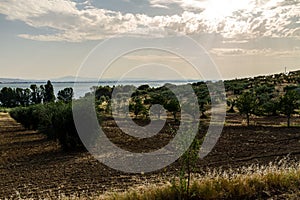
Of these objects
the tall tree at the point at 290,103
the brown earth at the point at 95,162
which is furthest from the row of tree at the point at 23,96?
the tall tree at the point at 290,103

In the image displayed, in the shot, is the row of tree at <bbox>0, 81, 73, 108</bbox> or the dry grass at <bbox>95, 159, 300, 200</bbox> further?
the row of tree at <bbox>0, 81, 73, 108</bbox>

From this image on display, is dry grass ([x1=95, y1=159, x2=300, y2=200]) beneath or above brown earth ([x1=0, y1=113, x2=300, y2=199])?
above

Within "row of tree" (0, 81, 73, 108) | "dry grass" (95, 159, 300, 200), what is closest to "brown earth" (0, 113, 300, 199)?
"dry grass" (95, 159, 300, 200)

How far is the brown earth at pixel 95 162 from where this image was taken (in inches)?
413

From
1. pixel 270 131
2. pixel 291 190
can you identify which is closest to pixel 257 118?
pixel 270 131

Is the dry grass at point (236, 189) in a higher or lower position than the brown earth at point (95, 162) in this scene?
higher

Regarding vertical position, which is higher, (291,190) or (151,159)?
(291,190)

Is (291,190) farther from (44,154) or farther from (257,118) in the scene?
(257,118)

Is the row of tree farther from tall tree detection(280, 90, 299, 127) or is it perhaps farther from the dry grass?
the dry grass

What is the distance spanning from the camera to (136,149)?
1772cm

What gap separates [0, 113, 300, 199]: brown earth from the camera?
1048cm

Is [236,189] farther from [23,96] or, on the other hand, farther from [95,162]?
[23,96]

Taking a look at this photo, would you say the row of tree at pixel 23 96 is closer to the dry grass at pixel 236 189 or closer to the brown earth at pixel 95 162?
the brown earth at pixel 95 162

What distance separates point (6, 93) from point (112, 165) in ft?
266
